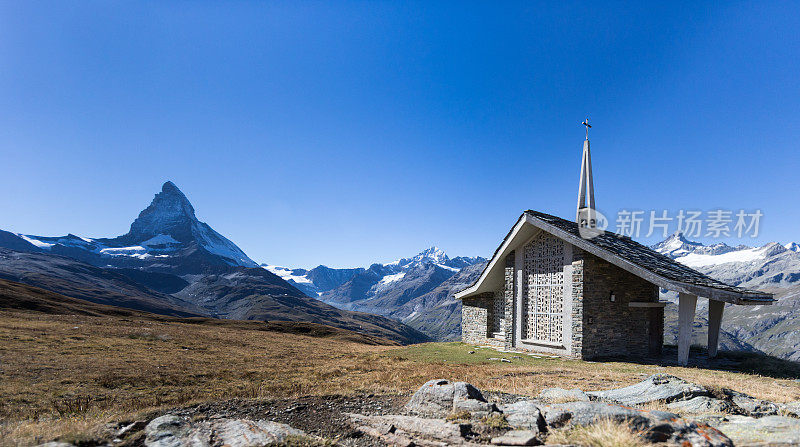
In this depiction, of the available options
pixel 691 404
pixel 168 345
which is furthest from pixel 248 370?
pixel 691 404

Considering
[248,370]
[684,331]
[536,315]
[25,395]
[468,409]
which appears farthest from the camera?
[536,315]

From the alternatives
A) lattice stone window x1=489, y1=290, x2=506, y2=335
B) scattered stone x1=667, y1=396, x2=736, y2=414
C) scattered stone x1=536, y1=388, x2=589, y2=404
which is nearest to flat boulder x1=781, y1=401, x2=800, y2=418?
scattered stone x1=667, y1=396, x2=736, y2=414

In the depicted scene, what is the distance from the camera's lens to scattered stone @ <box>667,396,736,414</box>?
23.6ft

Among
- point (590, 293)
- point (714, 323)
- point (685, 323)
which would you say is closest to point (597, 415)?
point (590, 293)

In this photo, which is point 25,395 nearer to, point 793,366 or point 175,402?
point 175,402

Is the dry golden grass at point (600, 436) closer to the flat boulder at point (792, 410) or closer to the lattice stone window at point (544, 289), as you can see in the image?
the flat boulder at point (792, 410)

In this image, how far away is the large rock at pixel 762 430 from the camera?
16.6ft

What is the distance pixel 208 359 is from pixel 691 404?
19.2 metres

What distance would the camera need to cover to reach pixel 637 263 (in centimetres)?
1753

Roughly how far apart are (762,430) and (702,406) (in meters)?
1.90

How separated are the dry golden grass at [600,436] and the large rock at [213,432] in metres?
4.03

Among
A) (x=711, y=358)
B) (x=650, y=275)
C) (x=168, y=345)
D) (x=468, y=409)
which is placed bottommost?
(x=168, y=345)

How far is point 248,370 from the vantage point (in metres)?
16.0

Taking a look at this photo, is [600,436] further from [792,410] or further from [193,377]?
[193,377]
